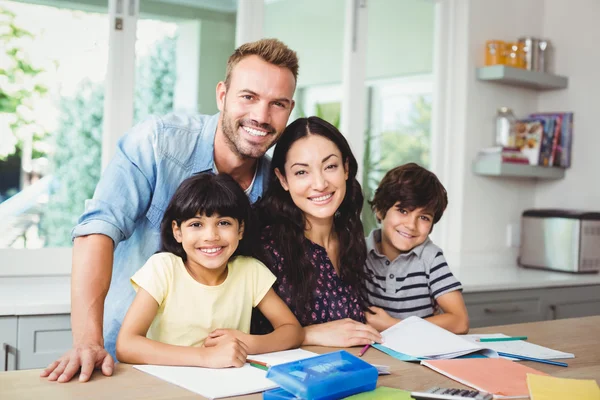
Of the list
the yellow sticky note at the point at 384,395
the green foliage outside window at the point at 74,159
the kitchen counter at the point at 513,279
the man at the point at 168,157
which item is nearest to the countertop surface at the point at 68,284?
the kitchen counter at the point at 513,279

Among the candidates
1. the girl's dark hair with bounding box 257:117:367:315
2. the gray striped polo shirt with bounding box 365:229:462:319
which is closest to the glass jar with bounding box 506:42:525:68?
the gray striped polo shirt with bounding box 365:229:462:319

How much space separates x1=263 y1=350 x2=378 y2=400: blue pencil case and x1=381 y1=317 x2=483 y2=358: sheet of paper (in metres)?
0.31

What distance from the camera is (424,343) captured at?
1.57 m

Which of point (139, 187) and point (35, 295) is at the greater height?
point (139, 187)

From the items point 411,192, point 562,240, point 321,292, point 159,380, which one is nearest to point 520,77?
point 562,240

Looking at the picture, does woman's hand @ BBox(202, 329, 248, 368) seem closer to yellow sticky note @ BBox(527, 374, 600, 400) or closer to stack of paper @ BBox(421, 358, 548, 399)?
stack of paper @ BBox(421, 358, 548, 399)

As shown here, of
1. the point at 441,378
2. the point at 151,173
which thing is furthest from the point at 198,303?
the point at 441,378

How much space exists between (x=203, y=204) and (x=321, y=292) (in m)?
0.43

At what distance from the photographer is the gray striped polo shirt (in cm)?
198

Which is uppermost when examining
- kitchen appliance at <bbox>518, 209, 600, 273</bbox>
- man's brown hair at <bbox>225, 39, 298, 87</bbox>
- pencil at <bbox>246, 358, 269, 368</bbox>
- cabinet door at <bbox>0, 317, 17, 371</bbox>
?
man's brown hair at <bbox>225, 39, 298, 87</bbox>

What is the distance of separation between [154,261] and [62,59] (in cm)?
136

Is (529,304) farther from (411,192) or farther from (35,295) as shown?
(35,295)

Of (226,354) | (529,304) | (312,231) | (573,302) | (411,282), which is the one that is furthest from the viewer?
(573,302)

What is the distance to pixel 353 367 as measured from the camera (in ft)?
3.97
